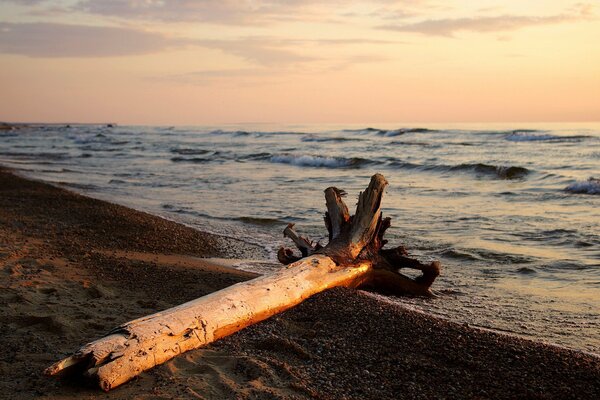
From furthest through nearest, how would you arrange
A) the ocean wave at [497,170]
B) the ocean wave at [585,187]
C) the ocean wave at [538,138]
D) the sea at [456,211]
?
the ocean wave at [538,138]
the ocean wave at [497,170]
the ocean wave at [585,187]
the sea at [456,211]

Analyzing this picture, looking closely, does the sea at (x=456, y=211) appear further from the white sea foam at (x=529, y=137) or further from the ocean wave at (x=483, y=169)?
the white sea foam at (x=529, y=137)

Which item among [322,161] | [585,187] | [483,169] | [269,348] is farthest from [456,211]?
[322,161]

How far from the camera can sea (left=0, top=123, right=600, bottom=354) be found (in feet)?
19.5

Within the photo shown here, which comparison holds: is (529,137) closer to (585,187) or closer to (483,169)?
(483,169)

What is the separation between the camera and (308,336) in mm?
4523

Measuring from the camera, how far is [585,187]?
1413 centimetres

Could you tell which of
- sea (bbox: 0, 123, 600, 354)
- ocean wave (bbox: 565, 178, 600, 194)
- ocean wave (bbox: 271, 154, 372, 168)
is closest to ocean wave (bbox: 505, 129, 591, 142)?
sea (bbox: 0, 123, 600, 354)

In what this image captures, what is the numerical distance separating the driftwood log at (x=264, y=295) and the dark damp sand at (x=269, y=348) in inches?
3.9

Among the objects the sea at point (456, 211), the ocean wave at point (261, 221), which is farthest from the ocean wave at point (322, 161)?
the ocean wave at point (261, 221)

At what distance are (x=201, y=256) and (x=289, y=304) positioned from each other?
115 inches

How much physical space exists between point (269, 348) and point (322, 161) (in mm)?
21697

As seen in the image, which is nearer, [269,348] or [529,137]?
[269,348]

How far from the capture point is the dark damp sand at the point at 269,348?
3.57 m

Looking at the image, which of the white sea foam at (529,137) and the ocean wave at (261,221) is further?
the white sea foam at (529,137)
